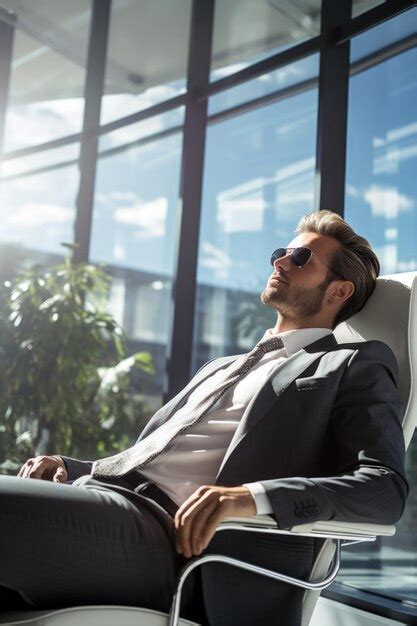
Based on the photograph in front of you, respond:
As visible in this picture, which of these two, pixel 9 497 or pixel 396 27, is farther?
pixel 396 27

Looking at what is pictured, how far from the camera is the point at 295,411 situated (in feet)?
6.09

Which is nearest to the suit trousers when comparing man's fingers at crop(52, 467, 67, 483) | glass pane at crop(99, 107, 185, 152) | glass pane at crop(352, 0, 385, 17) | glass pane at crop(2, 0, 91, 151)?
man's fingers at crop(52, 467, 67, 483)

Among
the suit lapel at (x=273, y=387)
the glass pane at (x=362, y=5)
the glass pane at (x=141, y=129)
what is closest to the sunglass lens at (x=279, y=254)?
the suit lapel at (x=273, y=387)

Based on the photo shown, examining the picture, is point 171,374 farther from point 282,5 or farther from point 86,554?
point 86,554

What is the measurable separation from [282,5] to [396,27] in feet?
3.96

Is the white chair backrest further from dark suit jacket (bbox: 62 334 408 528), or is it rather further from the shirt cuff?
the shirt cuff

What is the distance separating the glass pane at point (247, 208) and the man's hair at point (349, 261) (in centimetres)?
153

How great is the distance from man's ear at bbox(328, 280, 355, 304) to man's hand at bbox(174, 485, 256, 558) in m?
0.91

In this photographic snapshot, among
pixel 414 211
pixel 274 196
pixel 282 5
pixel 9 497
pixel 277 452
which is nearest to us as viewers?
pixel 9 497

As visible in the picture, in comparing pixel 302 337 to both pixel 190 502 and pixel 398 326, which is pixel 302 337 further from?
pixel 190 502

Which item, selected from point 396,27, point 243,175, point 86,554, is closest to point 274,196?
point 243,175

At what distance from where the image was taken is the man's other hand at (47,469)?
207 cm

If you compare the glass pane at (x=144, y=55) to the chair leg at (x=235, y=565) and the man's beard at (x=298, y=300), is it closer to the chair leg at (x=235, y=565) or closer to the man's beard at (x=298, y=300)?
the man's beard at (x=298, y=300)

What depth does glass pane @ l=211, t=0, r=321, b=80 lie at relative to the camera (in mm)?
4121
